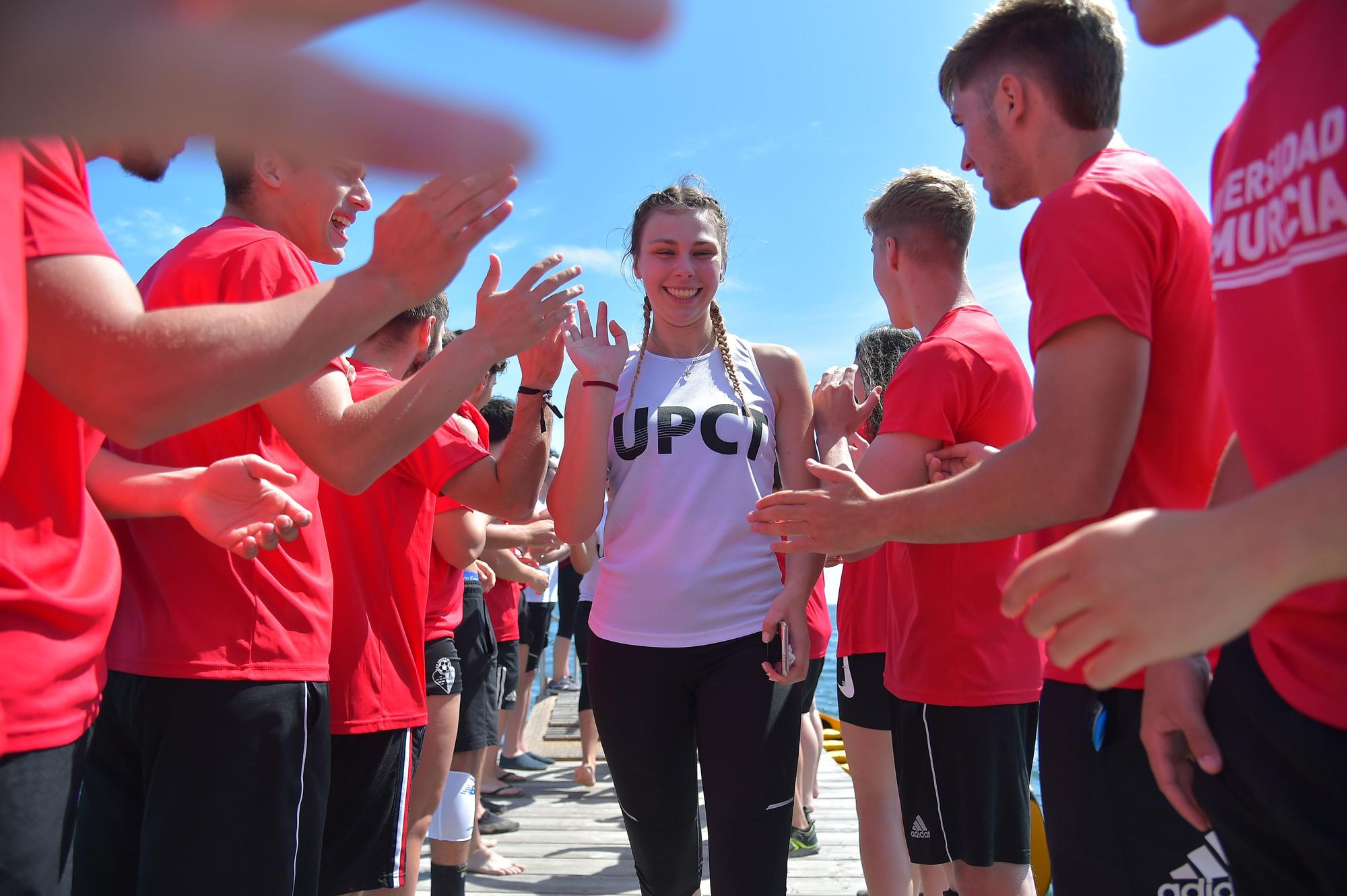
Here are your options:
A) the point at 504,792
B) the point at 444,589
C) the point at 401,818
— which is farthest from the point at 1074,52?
the point at 504,792

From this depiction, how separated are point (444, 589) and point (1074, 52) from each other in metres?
2.78

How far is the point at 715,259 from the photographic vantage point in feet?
9.72

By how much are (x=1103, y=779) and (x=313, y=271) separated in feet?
5.99

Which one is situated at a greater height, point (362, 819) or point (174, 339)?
point (174, 339)

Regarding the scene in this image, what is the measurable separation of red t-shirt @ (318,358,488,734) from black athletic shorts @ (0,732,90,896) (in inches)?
37.5

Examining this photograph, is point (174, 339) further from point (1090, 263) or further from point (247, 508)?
point (1090, 263)

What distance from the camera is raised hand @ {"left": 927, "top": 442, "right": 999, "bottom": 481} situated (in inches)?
85.2

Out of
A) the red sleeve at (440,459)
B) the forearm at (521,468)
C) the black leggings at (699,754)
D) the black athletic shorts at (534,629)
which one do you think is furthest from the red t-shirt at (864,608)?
the black athletic shorts at (534,629)

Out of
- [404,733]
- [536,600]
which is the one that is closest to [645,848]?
[404,733]

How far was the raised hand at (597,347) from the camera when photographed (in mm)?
2715

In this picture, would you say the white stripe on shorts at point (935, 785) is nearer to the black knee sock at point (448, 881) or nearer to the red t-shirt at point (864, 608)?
the red t-shirt at point (864, 608)

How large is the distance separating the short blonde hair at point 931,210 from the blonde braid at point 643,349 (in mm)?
859

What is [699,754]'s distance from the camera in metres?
2.61

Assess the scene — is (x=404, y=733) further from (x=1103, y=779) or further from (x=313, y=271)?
(x=1103, y=779)
